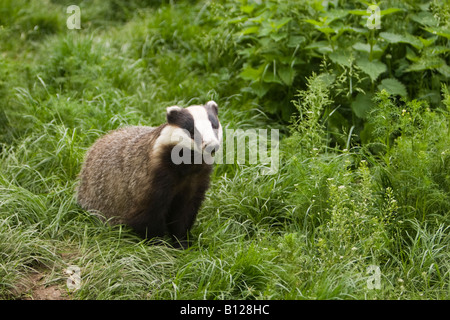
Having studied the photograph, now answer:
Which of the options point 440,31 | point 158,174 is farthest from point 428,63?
point 158,174

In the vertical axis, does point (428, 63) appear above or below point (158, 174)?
above

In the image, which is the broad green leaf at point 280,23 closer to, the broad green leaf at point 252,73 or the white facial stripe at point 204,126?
the broad green leaf at point 252,73

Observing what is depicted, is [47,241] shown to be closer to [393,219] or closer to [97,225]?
[97,225]

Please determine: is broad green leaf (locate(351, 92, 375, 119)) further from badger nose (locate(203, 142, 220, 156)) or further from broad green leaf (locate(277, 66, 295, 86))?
badger nose (locate(203, 142, 220, 156))

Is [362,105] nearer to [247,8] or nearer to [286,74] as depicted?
[286,74]

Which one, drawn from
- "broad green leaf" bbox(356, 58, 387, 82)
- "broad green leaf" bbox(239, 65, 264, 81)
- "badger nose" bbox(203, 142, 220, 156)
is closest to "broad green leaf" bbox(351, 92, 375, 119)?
"broad green leaf" bbox(356, 58, 387, 82)

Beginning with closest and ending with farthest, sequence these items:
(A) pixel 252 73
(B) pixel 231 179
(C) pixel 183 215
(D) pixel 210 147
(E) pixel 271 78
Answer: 1. (D) pixel 210 147
2. (C) pixel 183 215
3. (B) pixel 231 179
4. (E) pixel 271 78
5. (A) pixel 252 73

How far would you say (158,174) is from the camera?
4254 millimetres

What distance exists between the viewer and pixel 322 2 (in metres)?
5.95

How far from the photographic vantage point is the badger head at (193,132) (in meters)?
4.02

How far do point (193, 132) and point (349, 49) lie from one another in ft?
7.57

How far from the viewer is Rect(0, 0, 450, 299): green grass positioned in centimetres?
394

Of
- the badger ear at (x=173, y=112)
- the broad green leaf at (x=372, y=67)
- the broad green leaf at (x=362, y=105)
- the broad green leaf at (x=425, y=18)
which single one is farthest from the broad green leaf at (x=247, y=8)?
the badger ear at (x=173, y=112)
